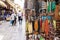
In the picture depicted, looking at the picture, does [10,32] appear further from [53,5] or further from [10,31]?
[53,5]

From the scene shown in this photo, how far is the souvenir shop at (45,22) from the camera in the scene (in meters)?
1.55

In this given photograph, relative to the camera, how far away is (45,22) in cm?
171

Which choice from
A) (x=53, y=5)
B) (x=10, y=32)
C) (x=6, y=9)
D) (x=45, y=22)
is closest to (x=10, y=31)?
(x=10, y=32)

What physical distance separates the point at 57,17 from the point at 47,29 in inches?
8.1

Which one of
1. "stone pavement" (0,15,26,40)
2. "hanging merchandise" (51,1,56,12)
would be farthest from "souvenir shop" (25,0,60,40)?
"stone pavement" (0,15,26,40)

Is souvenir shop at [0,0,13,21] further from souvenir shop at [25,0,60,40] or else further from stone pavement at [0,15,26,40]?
souvenir shop at [25,0,60,40]

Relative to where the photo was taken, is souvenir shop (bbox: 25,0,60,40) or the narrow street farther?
the narrow street

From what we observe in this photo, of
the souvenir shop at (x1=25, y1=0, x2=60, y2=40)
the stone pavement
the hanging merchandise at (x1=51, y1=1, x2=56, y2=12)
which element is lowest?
the stone pavement

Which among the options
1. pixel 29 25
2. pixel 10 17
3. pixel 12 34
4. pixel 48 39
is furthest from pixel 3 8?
pixel 48 39

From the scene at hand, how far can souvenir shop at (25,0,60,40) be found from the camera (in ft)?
5.09

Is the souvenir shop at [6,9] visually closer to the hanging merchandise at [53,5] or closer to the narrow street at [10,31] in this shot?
the narrow street at [10,31]

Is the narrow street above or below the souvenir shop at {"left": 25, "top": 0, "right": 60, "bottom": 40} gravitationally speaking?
below

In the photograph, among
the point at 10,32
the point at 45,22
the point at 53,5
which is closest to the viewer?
the point at 53,5

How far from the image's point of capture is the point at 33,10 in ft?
6.47
